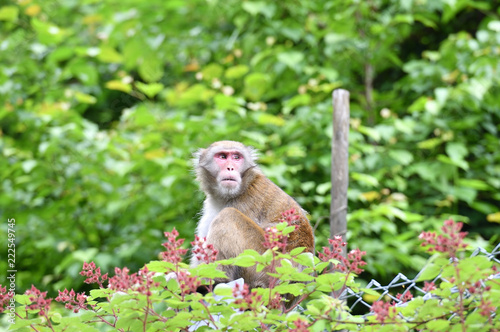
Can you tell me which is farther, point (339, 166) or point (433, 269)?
point (339, 166)

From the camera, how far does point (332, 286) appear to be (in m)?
2.02

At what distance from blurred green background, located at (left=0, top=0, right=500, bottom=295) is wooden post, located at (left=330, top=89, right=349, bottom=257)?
4.03 feet

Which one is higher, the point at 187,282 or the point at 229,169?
the point at 187,282

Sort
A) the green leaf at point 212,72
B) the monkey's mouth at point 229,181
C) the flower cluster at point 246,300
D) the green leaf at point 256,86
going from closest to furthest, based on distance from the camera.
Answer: the flower cluster at point 246,300 → the monkey's mouth at point 229,181 → the green leaf at point 256,86 → the green leaf at point 212,72

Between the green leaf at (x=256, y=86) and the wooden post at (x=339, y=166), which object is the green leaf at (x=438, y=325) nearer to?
the wooden post at (x=339, y=166)

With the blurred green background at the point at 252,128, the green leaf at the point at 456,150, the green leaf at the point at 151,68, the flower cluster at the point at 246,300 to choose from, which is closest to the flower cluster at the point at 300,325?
the flower cluster at the point at 246,300

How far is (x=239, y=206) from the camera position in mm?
3818

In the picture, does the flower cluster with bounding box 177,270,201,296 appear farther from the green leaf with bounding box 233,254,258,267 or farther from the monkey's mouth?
the monkey's mouth

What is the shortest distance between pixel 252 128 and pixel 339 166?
2.18m

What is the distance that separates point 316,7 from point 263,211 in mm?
3477

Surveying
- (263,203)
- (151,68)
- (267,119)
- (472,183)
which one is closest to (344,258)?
(263,203)

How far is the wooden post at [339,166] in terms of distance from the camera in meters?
3.85

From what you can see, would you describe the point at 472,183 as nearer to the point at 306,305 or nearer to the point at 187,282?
the point at 306,305

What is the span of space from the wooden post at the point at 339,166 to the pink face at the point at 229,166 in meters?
0.63
